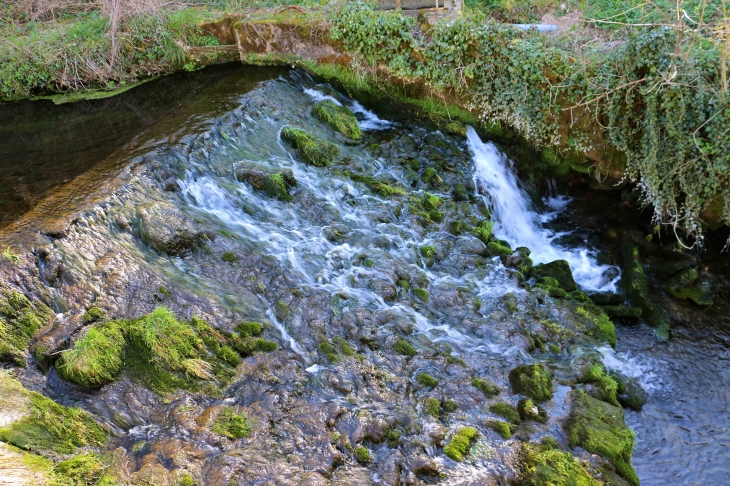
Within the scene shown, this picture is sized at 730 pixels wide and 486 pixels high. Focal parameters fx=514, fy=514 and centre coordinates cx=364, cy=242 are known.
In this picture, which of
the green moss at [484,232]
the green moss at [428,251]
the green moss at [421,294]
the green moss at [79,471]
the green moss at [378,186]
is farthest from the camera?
the green moss at [378,186]

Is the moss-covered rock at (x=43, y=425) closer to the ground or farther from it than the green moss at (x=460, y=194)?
closer to the ground

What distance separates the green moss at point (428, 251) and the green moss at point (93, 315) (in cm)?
416

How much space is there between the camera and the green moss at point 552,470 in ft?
15.0

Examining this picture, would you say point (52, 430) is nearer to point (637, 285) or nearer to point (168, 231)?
point (168, 231)

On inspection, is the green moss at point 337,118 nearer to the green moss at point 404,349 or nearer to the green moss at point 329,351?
the green moss at point 404,349

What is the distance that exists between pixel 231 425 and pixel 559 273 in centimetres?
508

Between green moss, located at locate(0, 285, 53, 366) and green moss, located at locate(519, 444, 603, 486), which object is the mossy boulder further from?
green moss, located at locate(0, 285, 53, 366)

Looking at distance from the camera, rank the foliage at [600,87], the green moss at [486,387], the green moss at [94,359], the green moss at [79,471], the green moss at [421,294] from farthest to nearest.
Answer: the foliage at [600,87], the green moss at [421,294], the green moss at [486,387], the green moss at [94,359], the green moss at [79,471]

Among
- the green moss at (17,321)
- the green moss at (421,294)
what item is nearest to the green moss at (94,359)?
the green moss at (17,321)

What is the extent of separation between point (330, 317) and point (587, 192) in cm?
590

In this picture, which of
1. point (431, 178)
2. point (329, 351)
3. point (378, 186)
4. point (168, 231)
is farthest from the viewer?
point (431, 178)

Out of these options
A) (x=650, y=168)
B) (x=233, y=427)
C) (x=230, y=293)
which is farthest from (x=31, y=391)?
(x=650, y=168)

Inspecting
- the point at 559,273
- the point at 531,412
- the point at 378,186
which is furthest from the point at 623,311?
the point at 378,186

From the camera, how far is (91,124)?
950cm
